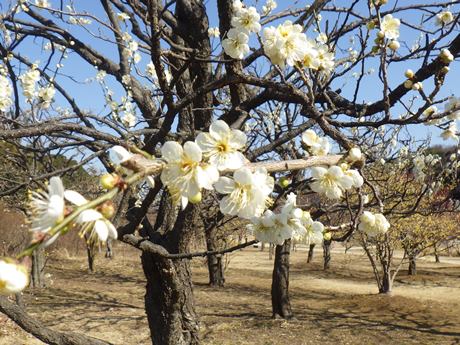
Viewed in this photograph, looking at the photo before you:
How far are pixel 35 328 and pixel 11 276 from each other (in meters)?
2.10

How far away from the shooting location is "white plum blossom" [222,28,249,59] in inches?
60.8

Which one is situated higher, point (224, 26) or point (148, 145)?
point (224, 26)

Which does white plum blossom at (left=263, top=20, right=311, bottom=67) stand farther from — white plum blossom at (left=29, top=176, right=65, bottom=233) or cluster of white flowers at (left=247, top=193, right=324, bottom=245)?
white plum blossom at (left=29, top=176, right=65, bottom=233)

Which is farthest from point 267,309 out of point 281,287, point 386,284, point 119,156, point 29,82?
point 119,156

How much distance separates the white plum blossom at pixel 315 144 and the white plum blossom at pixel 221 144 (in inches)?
14.2

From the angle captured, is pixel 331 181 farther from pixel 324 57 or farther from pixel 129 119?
pixel 129 119

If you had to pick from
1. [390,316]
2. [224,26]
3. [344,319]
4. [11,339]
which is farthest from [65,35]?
[390,316]

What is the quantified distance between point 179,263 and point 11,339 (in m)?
3.96

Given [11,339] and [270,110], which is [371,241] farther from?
[11,339]

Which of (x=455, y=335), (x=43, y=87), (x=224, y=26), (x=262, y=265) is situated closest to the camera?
(x=224, y=26)

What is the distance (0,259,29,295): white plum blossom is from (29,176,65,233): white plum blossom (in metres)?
0.05

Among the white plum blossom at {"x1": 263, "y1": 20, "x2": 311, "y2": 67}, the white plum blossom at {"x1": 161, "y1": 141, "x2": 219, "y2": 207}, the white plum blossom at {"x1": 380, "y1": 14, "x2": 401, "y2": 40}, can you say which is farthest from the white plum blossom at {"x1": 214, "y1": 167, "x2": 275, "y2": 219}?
the white plum blossom at {"x1": 380, "y1": 14, "x2": 401, "y2": 40}

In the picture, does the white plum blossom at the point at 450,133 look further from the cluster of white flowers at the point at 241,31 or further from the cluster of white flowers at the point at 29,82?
the cluster of white flowers at the point at 29,82

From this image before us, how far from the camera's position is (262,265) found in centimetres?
1838
